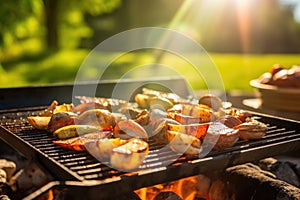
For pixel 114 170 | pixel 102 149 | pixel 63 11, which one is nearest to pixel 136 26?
pixel 63 11

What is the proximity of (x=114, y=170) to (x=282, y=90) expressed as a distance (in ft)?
9.03

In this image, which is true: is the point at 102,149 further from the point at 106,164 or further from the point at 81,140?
the point at 81,140

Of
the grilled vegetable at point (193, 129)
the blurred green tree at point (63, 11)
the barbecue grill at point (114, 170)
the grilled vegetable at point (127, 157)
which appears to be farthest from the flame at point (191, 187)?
the blurred green tree at point (63, 11)

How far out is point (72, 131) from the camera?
8.79 ft

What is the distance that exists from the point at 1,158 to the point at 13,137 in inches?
57.6

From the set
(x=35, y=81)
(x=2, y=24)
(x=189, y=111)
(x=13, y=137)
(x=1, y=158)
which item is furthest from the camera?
(x=35, y=81)

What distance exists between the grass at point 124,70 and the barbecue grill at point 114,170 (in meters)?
7.25

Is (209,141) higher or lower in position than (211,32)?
higher

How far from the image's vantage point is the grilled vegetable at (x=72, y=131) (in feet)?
8.78

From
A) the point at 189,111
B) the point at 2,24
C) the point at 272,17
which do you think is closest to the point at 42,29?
the point at 2,24

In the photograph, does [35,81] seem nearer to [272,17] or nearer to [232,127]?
[232,127]

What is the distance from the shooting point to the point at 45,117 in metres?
3.10

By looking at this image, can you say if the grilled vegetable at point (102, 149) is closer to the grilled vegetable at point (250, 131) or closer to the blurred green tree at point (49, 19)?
the grilled vegetable at point (250, 131)

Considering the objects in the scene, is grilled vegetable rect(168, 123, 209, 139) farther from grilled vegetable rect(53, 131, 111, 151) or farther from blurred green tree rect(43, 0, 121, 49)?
blurred green tree rect(43, 0, 121, 49)
